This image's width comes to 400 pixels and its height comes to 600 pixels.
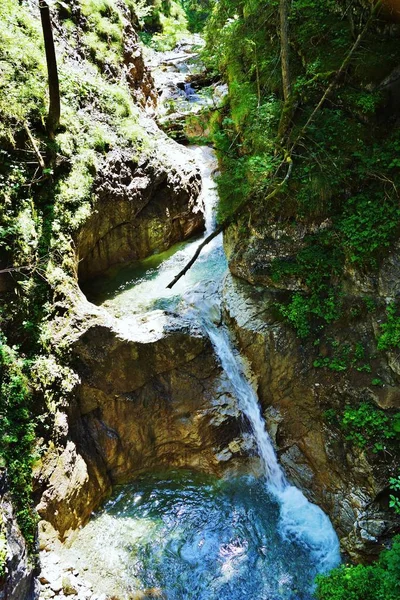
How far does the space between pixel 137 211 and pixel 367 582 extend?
29.2 feet

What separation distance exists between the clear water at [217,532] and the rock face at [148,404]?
0.32 m

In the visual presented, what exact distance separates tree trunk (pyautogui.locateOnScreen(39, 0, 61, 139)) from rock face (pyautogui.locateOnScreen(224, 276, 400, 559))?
5.04 meters

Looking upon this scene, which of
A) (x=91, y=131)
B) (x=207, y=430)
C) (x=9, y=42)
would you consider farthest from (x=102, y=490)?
(x=9, y=42)

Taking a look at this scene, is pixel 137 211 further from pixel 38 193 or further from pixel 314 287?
pixel 314 287

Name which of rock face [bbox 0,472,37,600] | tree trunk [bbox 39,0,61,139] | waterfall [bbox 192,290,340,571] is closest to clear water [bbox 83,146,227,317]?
waterfall [bbox 192,290,340,571]

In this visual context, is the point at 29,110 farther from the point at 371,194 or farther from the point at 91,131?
the point at 371,194

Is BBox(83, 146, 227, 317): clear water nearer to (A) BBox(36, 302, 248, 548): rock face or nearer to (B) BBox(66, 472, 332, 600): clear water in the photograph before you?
(A) BBox(36, 302, 248, 548): rock face

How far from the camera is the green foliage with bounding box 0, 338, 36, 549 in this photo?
5.40 meters

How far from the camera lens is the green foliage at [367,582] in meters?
4.53

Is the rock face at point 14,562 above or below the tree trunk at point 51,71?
below

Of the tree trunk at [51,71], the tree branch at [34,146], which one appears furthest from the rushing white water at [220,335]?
the tree trunk at [51,71]

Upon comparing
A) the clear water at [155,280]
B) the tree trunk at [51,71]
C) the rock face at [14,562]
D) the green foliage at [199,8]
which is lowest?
the rock face at [14,562]

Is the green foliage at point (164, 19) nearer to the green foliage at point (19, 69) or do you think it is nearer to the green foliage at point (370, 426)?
the green foliage at point (19, 69)

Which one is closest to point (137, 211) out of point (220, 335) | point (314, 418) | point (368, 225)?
point (220, 335)
